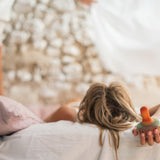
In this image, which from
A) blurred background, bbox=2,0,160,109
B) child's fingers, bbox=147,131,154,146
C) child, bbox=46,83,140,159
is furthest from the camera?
blurred background, bbox=2,0,160,109

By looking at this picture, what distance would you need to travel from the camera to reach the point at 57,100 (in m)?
2.48

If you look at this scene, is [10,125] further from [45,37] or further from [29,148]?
[45,37]

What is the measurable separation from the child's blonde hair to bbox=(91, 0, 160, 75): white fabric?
1084 mm

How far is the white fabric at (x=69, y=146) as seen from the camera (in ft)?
2.92

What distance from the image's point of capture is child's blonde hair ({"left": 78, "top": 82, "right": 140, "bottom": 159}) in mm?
1040

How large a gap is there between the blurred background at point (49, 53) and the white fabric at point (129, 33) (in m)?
0.22

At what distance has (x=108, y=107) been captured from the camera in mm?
1088

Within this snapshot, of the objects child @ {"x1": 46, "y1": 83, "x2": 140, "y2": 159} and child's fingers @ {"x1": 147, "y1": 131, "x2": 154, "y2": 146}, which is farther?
child @ {"x1": 46, "y1": 83, "x2": 140, "y2": 159}

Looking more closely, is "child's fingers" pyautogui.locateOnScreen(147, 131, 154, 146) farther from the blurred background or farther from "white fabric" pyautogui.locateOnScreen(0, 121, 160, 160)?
the blurred background

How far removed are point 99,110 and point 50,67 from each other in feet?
4.76

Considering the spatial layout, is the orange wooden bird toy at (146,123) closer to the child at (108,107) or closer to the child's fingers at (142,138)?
the child's fingers at (142,138)

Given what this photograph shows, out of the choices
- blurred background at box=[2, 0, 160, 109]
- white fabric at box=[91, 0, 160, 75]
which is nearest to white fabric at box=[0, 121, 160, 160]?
white fabric at box=[91, 0, 160, 75]

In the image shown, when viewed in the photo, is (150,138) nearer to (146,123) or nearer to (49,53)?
(146,123)

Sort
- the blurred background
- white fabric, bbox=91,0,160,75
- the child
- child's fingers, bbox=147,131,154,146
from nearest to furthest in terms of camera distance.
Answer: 1. child's fingers, bbox=147,131,154,146
2. the child
3. white fabric, bbox=91,0,160,75
4. the blurred background
